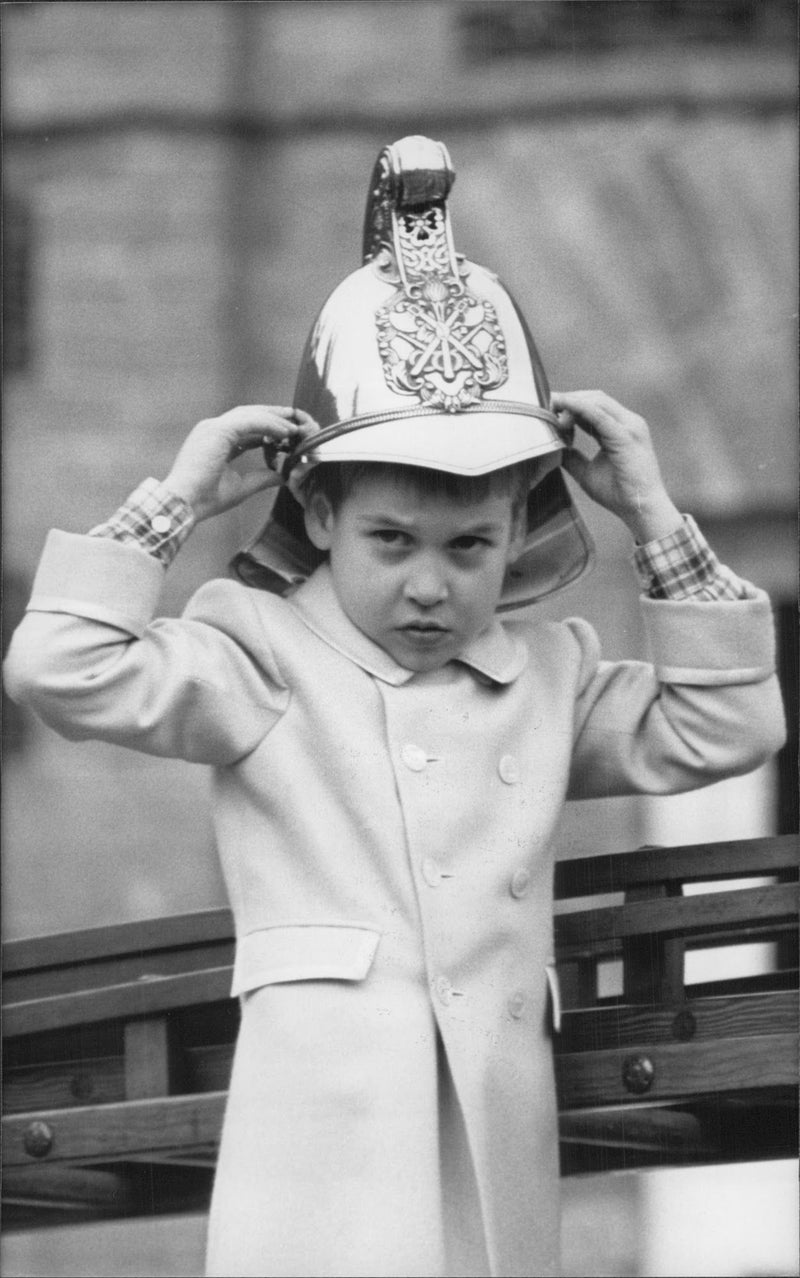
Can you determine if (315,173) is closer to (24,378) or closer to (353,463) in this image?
(24,378)

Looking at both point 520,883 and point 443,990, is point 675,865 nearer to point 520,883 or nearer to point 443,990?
point 520,883

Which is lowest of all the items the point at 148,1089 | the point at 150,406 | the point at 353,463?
the point at 148,1089

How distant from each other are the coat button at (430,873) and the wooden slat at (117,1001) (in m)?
0.32

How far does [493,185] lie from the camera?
565 cm

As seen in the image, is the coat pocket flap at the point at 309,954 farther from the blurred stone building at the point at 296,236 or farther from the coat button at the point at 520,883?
the blurred stone building at the point at 296,236

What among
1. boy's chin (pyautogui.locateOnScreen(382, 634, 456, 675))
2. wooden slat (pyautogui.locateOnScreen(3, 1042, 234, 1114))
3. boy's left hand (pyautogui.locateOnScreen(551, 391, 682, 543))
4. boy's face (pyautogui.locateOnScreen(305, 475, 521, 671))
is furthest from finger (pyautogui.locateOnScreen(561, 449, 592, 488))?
wooden slat (pyautogui.locateOnScreen(3, 1042, 234, 1114))

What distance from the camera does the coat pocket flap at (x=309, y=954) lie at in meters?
2.76

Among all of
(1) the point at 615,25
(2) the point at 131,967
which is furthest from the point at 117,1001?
(1) the point at 615,25

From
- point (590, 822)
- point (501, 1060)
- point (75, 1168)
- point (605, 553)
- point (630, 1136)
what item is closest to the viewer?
point (501, 1060)

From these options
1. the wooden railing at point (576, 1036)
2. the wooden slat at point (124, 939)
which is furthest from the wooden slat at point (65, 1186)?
the wooden slat at point (124, 939)

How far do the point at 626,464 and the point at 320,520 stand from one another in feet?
1.03

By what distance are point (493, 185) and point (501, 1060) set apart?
313 centimetres

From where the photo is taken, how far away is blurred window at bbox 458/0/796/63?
225 inches

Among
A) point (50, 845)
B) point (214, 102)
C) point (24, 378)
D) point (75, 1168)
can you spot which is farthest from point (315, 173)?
point (75, 1168)
